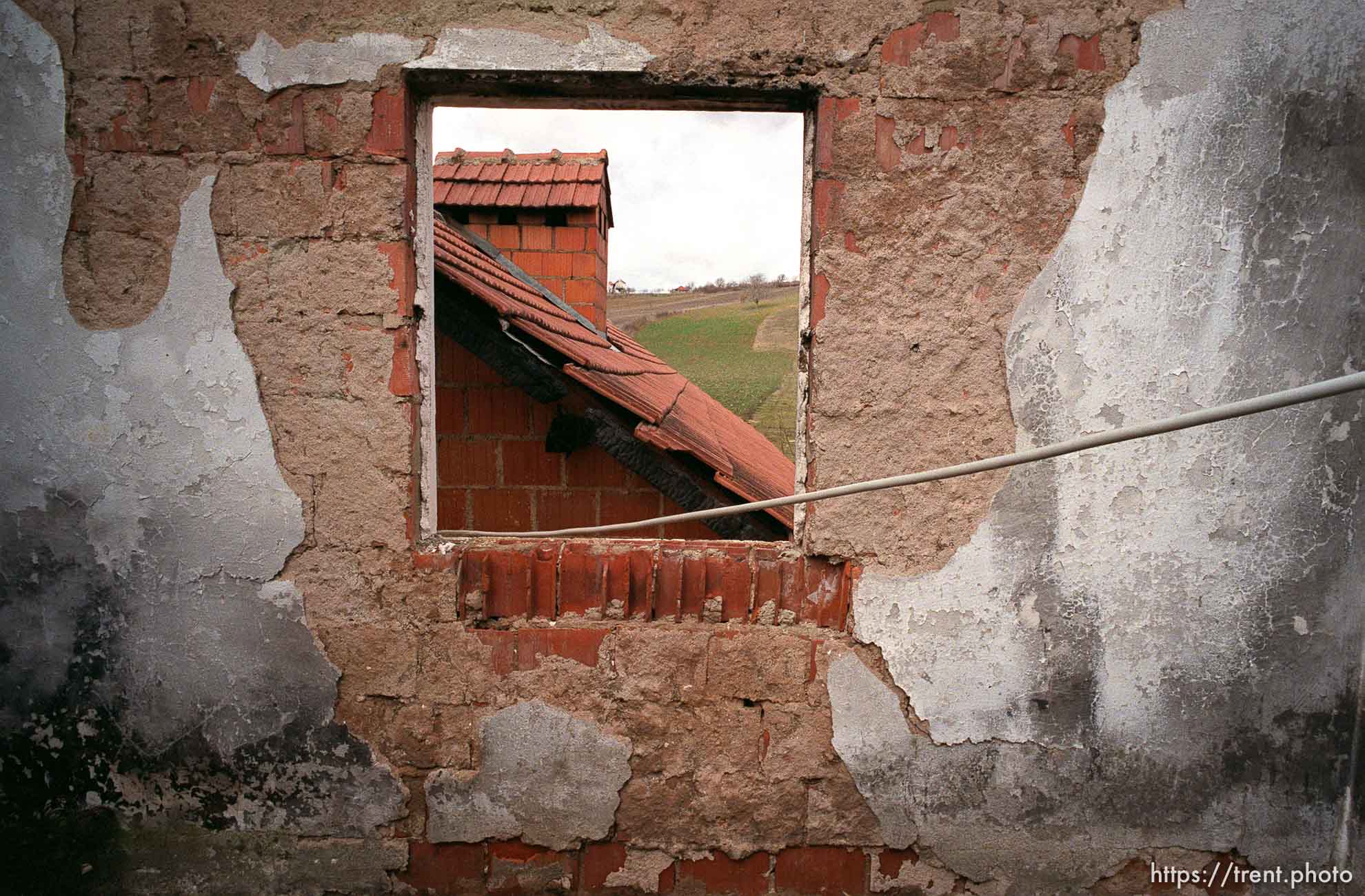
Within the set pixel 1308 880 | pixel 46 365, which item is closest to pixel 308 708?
pixel 46 365

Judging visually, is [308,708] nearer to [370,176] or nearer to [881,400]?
[370,176]

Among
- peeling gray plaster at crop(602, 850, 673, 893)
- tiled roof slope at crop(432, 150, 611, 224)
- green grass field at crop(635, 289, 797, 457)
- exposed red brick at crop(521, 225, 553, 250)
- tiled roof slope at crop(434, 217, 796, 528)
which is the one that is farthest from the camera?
green grass field at crop(635, 289, 797, 457)

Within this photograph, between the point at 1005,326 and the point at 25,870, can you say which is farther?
the point at 25,870

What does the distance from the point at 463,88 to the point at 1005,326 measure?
4.75 feet

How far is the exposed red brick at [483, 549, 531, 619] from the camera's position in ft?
6.31

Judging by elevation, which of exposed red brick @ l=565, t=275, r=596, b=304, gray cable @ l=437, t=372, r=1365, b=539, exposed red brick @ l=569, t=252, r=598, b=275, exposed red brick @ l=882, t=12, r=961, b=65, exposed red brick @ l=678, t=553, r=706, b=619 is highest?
exposed red brick @ l=569, t=252, r=598, b=275

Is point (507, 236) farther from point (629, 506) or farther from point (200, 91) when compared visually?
point (200, 91)

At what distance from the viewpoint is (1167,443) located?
1822mm

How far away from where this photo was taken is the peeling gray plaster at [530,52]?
1.79m

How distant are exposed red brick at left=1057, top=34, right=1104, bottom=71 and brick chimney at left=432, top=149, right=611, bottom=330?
315cm

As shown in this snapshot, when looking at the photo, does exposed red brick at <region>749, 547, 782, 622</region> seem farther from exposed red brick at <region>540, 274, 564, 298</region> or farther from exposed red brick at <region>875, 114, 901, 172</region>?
exposed red brick at <region>540, 274, 564, 298</region>

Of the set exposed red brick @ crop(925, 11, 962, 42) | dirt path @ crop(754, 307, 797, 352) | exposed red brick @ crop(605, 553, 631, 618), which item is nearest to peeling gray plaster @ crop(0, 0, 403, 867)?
exposed red brick @ crop(605, 553, 631, 618)

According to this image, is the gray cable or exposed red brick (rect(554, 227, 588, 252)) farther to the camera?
exposed red brick (rect(554, 227, 588, 252))

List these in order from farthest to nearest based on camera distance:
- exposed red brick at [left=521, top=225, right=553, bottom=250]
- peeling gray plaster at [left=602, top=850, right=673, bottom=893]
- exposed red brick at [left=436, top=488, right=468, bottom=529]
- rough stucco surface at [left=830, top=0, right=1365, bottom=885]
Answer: exposed red brick at [left=521, top=225, right=553, bottom=250], exposed red brick at [left=436, top=488, right=468, bottom=529], peeling gray plaster at [left=602, top=850, right=673, bottom=893], rough stucco surface at [left=830, top=0, right=1365, bottom=885]
